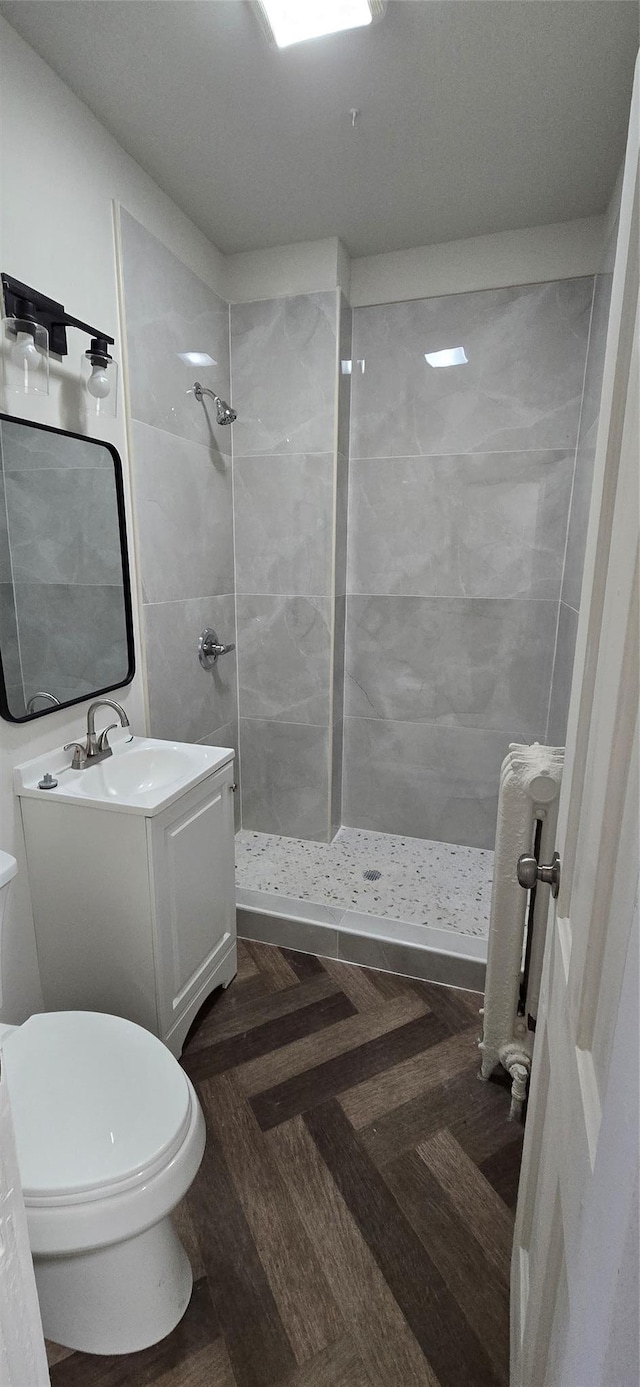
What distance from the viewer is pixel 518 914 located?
145 cm

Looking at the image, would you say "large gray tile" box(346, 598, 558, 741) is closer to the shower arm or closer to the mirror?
the shower arm

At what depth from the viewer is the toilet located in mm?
937

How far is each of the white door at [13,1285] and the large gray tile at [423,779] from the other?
2260mm

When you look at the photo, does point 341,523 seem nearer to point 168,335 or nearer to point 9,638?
→ point 168,335

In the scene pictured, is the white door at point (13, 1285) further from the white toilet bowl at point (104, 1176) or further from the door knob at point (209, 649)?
the door knob at point (209, 649)

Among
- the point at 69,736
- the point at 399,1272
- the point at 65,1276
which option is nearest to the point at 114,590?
the point at 69,736

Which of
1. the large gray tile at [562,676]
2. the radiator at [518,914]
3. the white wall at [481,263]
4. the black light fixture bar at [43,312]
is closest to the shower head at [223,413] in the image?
the white wall at [481,263]

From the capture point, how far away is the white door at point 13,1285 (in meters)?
0.52

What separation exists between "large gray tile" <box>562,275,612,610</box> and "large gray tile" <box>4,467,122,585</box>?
4.78 feet

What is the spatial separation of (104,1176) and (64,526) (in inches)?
57.7

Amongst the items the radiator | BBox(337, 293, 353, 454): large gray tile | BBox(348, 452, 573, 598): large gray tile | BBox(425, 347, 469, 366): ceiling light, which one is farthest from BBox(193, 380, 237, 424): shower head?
the radiator

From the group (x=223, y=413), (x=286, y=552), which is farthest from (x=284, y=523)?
(x=223, y=413)

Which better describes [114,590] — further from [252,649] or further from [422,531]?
[422,531]

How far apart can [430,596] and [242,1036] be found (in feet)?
5.91
